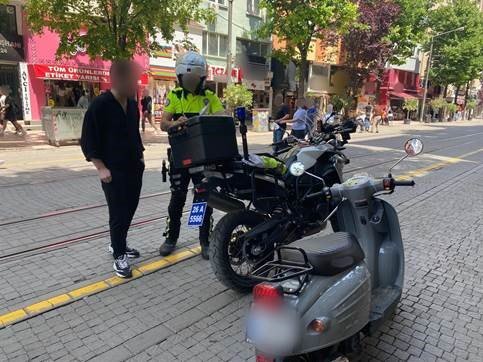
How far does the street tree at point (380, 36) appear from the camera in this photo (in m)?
30.3

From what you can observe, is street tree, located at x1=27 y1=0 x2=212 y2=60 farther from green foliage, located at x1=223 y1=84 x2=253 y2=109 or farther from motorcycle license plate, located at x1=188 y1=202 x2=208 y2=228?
motorcycle license plate, located at x1=188 y1=202 x2=208 y2=228

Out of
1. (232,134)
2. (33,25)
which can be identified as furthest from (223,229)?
(33,25)

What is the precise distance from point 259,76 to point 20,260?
2646 centimetres

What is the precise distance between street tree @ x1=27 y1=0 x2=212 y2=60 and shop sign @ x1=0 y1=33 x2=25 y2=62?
4.45m

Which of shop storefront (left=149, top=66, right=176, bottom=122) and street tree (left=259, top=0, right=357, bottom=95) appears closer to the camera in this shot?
street tree (left=259, top=0, right=357, bottom=95)

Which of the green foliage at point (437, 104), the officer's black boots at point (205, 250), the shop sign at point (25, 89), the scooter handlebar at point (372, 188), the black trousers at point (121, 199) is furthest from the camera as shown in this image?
the green foliage at point (437, 104)

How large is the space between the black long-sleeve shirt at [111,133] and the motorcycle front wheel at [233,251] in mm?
1061

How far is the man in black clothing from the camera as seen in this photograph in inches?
145

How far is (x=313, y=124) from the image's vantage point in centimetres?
585

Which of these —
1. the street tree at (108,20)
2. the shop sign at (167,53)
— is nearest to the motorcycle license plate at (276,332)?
the street tree at (108,20)

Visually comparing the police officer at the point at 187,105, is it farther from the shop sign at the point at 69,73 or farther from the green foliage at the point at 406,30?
the green foliage at the point at 406,30

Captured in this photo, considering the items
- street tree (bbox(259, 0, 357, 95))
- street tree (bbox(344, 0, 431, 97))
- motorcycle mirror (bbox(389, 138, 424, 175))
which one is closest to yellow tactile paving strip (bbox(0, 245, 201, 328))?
motorcycle mirror (bbox(389, 138, 424, 175))

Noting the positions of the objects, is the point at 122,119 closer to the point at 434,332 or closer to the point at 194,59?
the point at 194,59

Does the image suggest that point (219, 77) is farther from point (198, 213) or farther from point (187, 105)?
point (198, 213)
